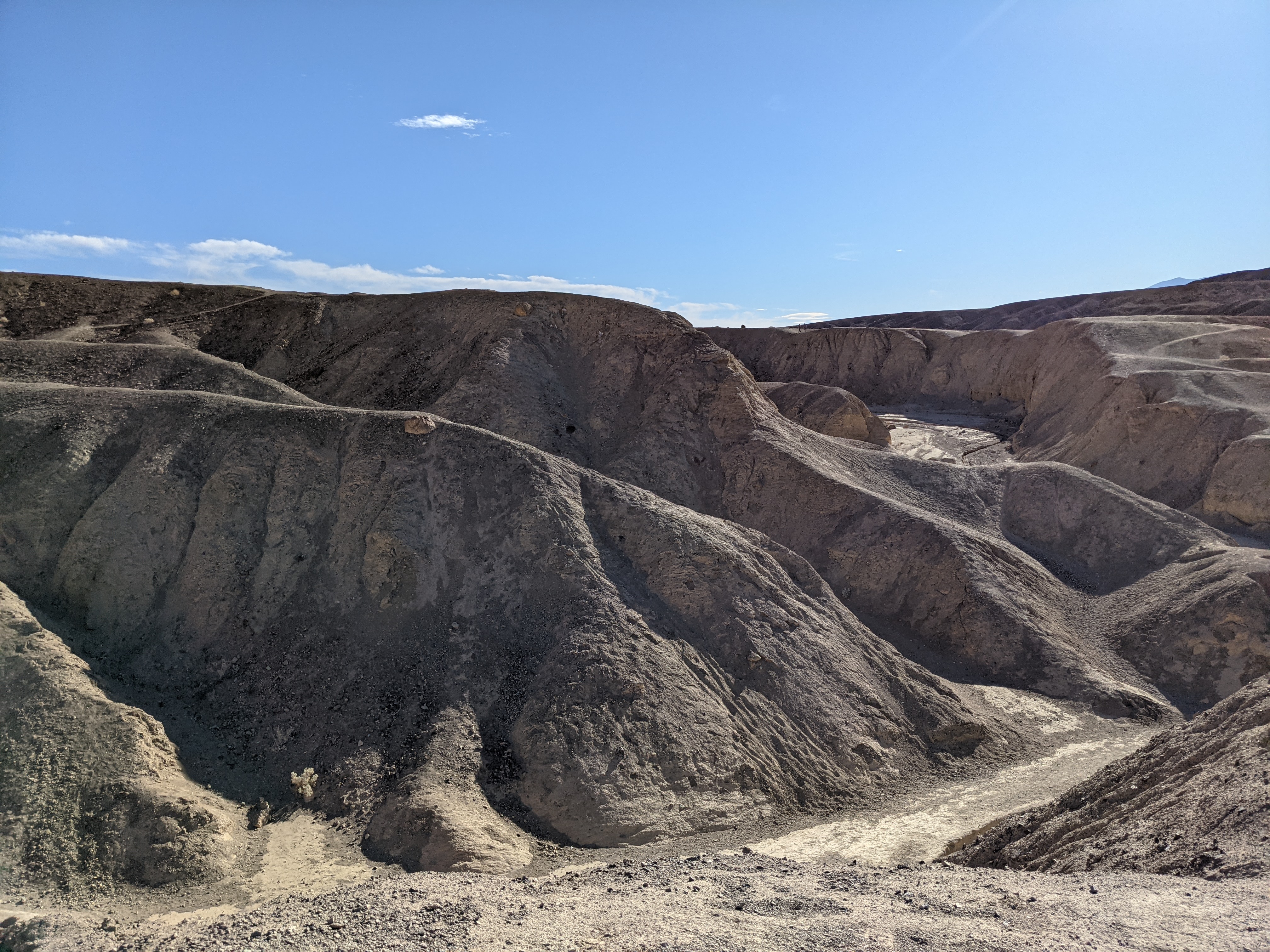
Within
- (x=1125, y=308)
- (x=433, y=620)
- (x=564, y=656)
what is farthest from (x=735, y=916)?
(x=1125, y=308)

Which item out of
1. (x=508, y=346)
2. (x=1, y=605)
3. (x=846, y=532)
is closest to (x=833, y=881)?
(x=1, y=605)

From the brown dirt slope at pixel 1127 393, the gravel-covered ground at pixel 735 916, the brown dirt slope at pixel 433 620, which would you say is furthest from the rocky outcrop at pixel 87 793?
the brown dirt slope at pixel 1127 393

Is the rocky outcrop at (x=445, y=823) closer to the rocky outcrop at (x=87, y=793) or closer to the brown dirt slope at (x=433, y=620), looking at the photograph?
the brown dirt slope at (x=433, y=620)

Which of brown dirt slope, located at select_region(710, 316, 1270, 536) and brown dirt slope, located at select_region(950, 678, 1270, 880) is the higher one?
brown dirt slope, located at select_region(710, 316, 1270, 536)

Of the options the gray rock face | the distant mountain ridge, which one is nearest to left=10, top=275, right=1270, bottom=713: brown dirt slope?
the gray rock face

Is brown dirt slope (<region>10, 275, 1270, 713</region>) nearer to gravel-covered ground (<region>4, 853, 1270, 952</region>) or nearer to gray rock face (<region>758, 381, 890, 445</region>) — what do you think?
gray rock face (<region>758, 381, 890, 445</region>)

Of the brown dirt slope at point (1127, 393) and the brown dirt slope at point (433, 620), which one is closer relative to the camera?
the brown dirt slope at point (433, 620)
